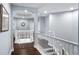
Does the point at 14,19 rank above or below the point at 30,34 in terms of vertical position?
above

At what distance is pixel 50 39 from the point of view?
2.79 metres

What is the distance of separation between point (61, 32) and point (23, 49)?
49.7 inches

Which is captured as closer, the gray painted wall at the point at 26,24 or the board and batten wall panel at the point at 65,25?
the gray painted wall at the point at 26,24

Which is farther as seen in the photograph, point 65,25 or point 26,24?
point 65,25

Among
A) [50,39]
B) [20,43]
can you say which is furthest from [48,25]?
[20,43]

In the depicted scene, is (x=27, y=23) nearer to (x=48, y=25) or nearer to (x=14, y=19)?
(x=14, y=19)

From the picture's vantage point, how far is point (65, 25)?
313cm

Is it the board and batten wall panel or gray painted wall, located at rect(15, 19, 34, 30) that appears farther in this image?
the board and batten wall panel

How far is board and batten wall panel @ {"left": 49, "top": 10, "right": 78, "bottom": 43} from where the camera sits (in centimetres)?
273

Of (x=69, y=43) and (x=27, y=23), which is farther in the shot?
(x=69, y=43)

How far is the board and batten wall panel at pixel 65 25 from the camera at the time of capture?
Answer: 2.73 m

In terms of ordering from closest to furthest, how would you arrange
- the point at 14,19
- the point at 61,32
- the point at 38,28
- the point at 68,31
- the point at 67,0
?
1. the point at 67,0
2. the point at 14,19
3. the point at 38,28
4. the point at 61,32
5. the point at 68,31

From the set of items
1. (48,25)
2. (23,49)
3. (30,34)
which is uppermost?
(48,25)

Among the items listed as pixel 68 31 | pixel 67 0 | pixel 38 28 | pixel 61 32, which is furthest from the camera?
pixel 68 31
